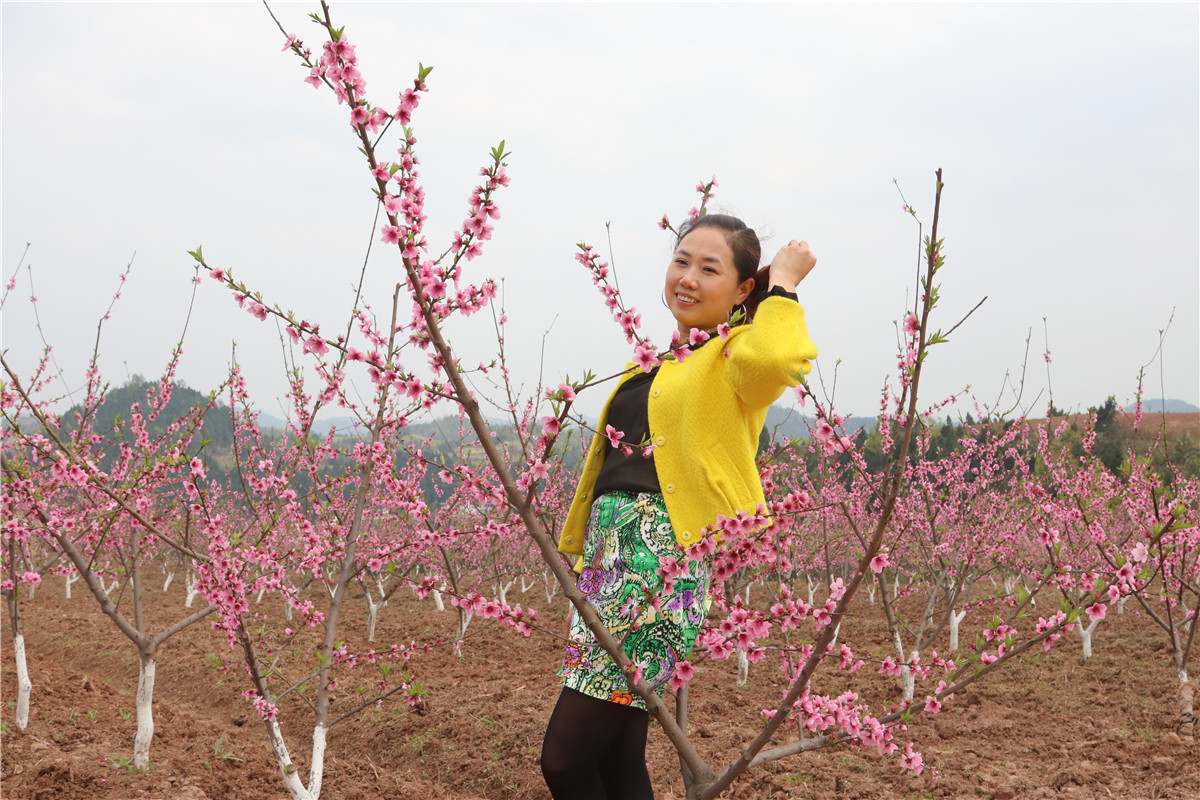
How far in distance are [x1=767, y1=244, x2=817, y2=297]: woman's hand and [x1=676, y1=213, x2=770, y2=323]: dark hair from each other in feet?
0.83

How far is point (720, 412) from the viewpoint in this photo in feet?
6.74

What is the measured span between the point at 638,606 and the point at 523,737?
3646 mm

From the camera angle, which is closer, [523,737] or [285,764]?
[285,764]

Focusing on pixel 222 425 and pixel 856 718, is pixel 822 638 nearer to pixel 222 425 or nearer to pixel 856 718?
pixel 856 718

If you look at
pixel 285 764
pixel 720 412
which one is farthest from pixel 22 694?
pixel 720 412

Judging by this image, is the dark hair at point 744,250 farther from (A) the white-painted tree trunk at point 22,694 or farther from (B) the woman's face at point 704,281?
(A) the white-painted tree trunk at point 22,694

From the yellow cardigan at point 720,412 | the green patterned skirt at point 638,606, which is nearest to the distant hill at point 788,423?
the yellow cardigan at point 720,412

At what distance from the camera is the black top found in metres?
2.10

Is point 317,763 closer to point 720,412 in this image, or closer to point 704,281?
point 720,412

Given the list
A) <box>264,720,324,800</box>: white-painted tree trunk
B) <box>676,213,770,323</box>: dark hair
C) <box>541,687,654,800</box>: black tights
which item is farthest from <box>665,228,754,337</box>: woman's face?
<box>264,720,324,800</box>: white-painted tree trunk

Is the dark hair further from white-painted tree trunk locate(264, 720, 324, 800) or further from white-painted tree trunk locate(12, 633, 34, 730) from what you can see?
white-painted tree trunk locate(12, 633, 34, 730)

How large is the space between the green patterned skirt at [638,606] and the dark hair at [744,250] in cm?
75

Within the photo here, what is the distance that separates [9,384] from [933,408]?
681 cm

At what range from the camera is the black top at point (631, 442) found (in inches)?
82.5
